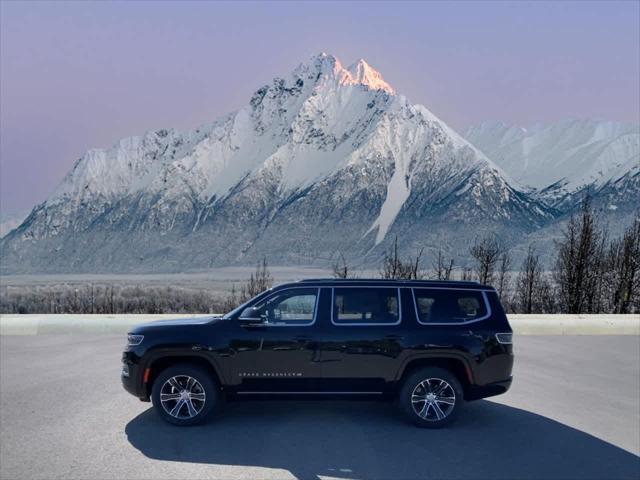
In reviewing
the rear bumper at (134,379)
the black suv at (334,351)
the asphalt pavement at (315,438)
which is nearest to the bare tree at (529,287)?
the asphalt pavement at (315,438)

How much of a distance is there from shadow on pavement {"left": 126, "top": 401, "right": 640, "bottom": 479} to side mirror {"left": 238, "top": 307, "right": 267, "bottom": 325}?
1263 millimetres

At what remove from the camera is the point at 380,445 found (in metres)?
7.42

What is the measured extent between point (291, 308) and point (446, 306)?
1907 millimetres

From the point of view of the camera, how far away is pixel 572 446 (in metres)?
7.65

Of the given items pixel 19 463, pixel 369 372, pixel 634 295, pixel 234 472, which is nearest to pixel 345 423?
pixel 369 372

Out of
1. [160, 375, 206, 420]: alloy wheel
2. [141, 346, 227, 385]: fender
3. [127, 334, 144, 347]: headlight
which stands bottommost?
[160, 375, 206, 420]: alloy wheel

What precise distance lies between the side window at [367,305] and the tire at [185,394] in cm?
178

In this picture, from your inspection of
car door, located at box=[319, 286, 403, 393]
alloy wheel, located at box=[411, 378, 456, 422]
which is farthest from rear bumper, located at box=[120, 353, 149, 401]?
alloy wheel, located at box=[411, 378, 456, 422]

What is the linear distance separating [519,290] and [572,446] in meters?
69.4

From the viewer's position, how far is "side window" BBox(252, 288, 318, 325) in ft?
26.8

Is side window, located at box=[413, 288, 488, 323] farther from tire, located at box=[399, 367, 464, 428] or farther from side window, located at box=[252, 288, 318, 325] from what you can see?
side window, located at box=[252, 288, 318, 325]

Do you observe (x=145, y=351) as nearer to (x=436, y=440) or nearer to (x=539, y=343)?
(x=436, y=440)

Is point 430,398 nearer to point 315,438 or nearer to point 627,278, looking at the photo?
point 315,438

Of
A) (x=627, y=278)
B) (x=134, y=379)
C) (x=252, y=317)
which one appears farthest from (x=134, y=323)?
(x=627, y=278)
